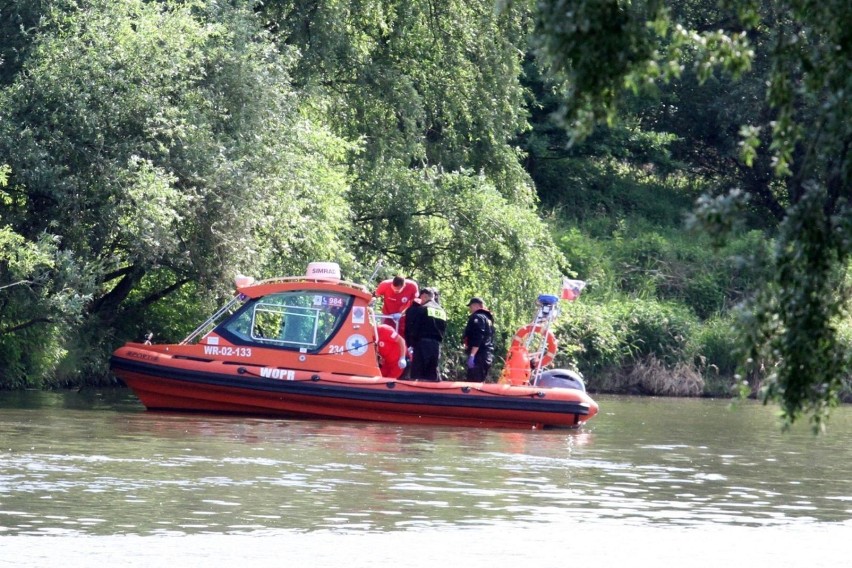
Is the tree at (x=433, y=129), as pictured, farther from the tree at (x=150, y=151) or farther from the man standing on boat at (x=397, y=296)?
the man standing on boat at (x=397, y=296)

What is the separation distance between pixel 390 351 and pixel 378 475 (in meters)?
5.87

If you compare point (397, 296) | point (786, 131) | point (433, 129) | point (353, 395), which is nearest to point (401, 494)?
point (786, 131)

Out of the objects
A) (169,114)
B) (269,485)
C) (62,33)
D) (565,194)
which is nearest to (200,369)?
(169,114)

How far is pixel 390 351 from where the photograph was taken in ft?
63.1

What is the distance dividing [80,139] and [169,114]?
3.82 feet

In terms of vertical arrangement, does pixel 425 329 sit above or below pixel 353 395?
above

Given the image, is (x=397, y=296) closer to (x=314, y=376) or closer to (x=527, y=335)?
(x=314, y=376)

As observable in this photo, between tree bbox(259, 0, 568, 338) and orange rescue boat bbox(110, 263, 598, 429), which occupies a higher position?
tree bbox(259, 0, 568, 338)

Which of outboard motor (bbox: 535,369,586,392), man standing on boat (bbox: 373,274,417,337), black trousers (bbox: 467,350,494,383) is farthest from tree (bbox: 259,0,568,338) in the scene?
black trousers (bbox: 467,350,494,383)

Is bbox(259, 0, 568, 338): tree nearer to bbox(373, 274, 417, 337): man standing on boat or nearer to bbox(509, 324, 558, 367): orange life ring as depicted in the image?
bbox(509, 324, 558, 367): orange life ring

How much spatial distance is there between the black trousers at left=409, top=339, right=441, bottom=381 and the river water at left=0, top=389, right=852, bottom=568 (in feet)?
3.96

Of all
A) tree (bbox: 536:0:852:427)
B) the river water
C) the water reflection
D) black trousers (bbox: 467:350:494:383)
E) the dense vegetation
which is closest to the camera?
tree (bbox: 536:0:852:427)

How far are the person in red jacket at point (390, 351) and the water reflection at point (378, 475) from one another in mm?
1104

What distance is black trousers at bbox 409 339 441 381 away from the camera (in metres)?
18.8
